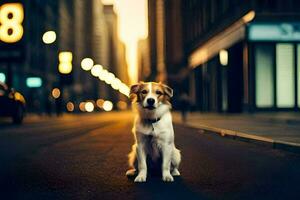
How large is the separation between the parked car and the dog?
15365 mm

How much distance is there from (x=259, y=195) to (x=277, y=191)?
34 cm

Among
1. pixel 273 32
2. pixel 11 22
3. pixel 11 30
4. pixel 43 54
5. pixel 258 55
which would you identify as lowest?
pixel 258 55

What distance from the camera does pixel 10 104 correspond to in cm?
2047

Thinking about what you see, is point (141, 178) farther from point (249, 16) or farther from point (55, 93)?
point (55, 93)

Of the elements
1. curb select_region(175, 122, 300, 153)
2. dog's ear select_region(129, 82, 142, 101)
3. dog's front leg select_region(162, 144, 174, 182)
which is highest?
dog's ear select_region(129, 82, 142, 101)

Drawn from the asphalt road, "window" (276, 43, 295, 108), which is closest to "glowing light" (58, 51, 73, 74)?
"window" (276, 43, 295, 108)

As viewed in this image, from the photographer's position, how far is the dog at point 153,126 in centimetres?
550

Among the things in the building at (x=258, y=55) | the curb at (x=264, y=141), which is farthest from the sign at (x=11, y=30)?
the curb at (x=264, y=141)

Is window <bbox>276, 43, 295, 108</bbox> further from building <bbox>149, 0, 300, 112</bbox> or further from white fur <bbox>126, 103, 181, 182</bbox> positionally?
white fur <bbox>126, 103, 181, 182</bbox>

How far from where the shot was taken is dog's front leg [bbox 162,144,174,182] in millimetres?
5512

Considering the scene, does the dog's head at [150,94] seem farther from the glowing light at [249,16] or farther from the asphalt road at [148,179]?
the glowing light at [249,16]

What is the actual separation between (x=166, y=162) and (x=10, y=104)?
16.1 meters

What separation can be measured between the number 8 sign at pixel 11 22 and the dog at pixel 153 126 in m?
24.0

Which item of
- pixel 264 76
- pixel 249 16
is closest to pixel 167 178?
pixel 249 16
